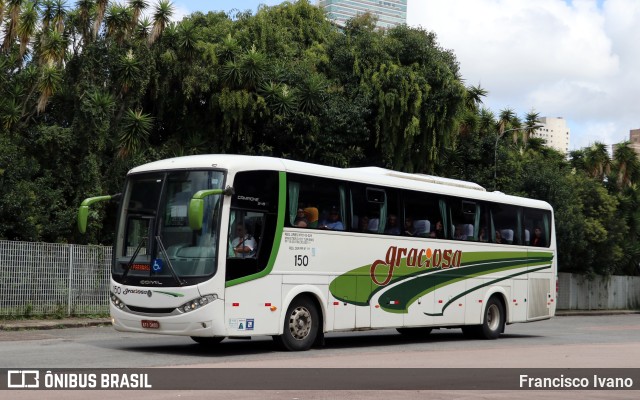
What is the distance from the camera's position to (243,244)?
51.6 feet

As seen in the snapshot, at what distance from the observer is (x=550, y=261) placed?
24.6 meters

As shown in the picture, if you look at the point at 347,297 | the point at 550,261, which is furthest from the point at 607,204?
the point at 347,297

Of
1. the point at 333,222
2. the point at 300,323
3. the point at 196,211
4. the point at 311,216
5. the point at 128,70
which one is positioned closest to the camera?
the point at 196,211

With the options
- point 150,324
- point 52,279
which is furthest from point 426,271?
point 52,279

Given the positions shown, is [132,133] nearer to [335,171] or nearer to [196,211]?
[335,171]

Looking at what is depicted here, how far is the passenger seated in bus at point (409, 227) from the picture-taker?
19.5 metres

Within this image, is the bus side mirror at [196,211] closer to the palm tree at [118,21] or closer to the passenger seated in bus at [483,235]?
the passenger seated in bus at [483,235]

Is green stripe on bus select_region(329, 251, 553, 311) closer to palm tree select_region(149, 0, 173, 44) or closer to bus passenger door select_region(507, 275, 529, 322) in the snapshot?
bus passenger door select_region(507, 275, 529, 322)

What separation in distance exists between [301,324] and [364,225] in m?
2.64

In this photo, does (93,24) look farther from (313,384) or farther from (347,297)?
(313,384)

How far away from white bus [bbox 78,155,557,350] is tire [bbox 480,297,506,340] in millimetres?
233

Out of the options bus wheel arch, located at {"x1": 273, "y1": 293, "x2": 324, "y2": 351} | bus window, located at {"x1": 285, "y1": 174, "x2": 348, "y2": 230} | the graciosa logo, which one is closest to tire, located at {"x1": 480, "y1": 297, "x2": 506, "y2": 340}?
the graciosa logo

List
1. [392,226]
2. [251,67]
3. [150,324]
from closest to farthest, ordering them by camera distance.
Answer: [150,324] < [392,226] < [251,67]

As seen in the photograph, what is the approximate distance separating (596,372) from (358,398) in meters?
4.83
